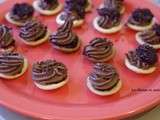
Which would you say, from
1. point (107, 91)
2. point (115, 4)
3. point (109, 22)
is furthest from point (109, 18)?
point (107, 91)

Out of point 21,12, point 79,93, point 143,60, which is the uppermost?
point 21,12

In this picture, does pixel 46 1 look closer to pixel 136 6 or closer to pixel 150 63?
pixel 136 6

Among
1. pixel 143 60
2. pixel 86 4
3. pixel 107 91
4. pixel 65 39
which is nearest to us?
pixel 107 91

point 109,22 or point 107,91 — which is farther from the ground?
point 109,22

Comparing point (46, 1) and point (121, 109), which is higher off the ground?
point (46, 1)

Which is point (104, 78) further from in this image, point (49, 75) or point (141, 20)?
point (141, 20)

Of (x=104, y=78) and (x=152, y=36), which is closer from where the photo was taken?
(x=104, y=78)

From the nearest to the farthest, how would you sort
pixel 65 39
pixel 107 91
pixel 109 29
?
pixel 107 91 → pixel 65 39 → pixel 109 29

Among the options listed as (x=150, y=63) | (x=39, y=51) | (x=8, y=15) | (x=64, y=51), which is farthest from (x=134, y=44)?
(x=8, y=15)
